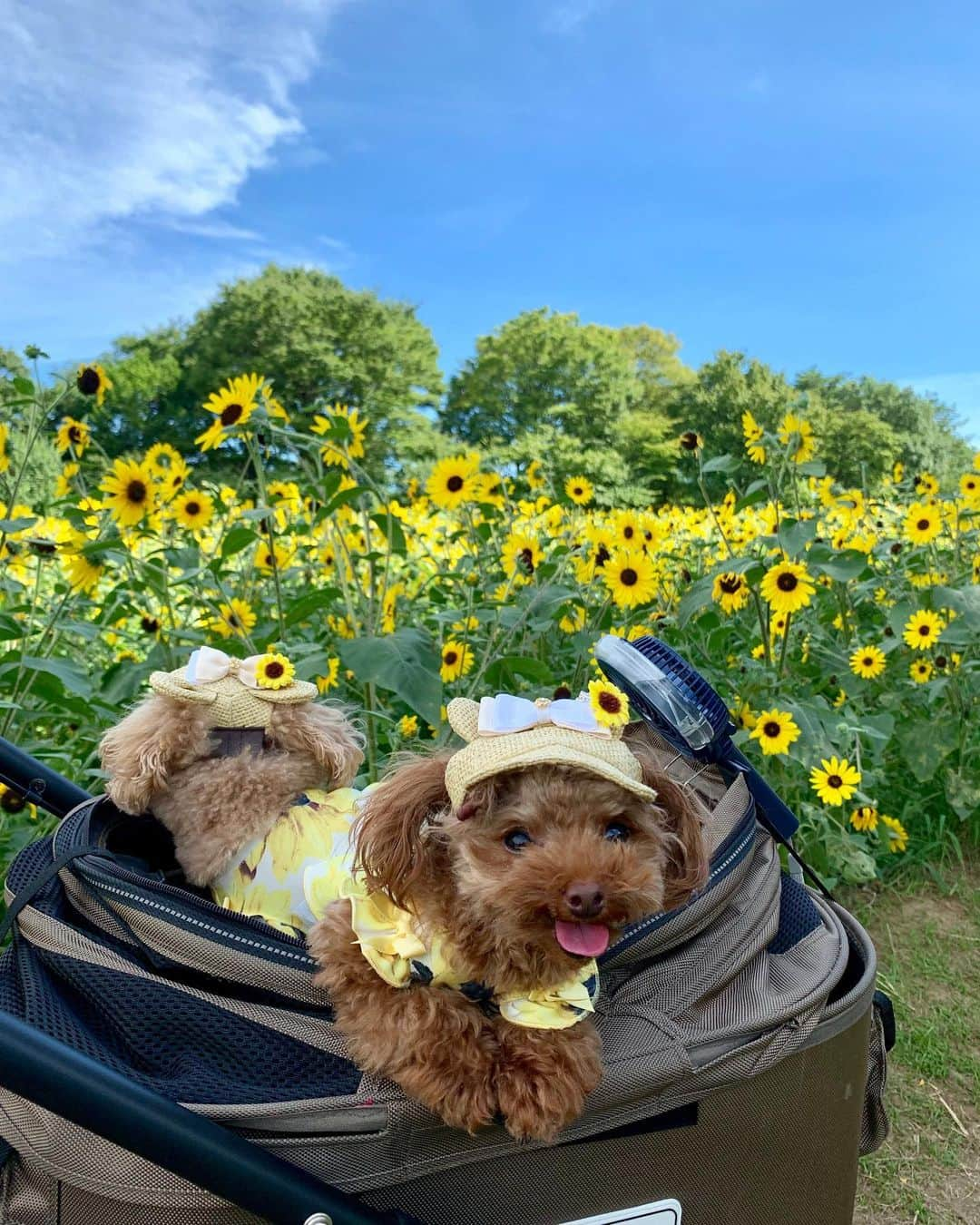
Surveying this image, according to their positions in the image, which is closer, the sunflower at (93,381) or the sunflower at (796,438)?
the sunflower at (93,381)

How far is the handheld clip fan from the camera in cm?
130

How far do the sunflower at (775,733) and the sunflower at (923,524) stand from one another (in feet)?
3.59

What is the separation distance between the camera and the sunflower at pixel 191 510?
2.30m

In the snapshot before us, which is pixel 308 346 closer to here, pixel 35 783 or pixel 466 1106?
pixel 35 783

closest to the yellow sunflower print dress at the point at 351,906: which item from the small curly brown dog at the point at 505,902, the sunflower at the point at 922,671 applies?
the small curly brown dog at the point at 505,902

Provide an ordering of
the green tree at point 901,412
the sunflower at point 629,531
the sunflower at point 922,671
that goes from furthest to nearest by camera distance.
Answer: the green tree at point 901,412, the sunflower at point 922,671, the sunflower at point 629,531

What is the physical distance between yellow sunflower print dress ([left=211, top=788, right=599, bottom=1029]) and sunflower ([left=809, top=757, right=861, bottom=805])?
4.00 feet

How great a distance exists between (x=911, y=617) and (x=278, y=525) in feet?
6.33

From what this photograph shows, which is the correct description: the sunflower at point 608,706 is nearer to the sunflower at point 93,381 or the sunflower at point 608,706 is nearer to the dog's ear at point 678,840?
the dog's ear at point 678,840

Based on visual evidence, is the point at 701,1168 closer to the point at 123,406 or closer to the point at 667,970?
the point at 667,970

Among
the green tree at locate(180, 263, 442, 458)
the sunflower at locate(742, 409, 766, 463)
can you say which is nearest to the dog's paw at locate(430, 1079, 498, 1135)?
the sunflower at locate(742, 409, 766, 463)

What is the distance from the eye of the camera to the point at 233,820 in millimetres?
1380

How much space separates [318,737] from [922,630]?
6.57 ft

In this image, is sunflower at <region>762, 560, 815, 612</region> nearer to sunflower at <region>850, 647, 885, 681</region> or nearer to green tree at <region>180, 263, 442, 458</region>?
sunflower at <region>850, 647, 885, 681</region>
